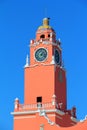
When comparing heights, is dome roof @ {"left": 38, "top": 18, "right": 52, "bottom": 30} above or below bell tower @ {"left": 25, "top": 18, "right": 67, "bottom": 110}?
above

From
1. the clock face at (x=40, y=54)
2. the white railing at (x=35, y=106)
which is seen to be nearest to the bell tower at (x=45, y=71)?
the clock face at (x=40, y=54)

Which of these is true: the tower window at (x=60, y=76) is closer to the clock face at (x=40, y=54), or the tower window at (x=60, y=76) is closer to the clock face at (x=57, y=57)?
the clock face at (x=57, y=57)

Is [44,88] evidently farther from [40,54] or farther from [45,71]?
[40,54]

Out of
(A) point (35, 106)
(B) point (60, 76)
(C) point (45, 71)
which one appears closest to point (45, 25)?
(C) point (45, 71)

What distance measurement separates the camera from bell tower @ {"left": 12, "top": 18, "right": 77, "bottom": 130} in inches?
2477

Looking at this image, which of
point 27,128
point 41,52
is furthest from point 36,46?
point 27,128

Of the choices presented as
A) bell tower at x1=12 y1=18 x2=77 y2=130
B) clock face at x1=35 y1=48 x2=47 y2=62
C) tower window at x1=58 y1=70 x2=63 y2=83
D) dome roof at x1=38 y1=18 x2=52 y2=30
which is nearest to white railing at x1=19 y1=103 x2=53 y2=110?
bell tower at x1=12 y1=18 x2=77 y2=130

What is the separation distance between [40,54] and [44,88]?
4058mm

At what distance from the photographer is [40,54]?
219 feet

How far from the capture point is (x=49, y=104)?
6316 cm

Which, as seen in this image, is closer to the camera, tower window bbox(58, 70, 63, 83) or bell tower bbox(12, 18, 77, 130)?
bell tower bbox(12, 18, 77, 130)

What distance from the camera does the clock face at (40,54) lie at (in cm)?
6631

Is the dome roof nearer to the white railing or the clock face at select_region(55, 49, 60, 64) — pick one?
the clock face at select_region(55, 49, 60, 64)

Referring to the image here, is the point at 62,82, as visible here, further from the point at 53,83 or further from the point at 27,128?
the point at 27,128
